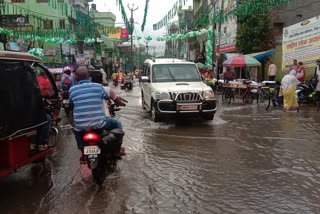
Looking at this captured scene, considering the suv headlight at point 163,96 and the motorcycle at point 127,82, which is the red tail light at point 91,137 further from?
the motorcycle at point 127,82

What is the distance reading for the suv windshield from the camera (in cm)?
1055

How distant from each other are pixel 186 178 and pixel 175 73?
20.0ft

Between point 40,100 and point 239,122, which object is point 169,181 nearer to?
point 40,100

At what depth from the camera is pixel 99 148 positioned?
4438 mm

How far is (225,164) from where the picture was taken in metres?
5.72

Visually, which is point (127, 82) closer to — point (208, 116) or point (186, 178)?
point (208, 116)

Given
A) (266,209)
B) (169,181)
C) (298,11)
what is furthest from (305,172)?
(298,11)

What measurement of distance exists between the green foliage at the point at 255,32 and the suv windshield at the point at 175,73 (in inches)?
489

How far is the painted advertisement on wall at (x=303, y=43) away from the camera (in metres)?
14.6

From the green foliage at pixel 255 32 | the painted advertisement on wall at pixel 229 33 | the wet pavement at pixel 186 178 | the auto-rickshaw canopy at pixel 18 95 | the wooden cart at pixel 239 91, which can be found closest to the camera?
the wet pavement at pixel 186 178

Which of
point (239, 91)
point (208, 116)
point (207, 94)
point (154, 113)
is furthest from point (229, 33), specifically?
point (154, 113)

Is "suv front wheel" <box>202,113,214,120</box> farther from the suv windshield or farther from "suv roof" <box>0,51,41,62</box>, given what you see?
"suv roof" <box>0,51,41,62</box>

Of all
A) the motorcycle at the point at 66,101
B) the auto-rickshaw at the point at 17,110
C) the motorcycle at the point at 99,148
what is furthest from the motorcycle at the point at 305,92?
the auto-rickshaw at the point at 17,110

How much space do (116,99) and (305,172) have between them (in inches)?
133
